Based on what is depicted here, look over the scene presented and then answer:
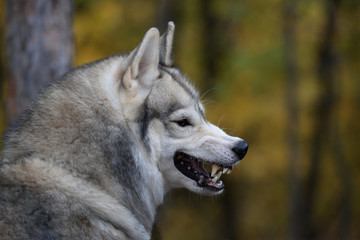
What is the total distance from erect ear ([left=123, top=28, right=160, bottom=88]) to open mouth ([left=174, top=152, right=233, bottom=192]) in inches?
29.9

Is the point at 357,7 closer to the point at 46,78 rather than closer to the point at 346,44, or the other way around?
the point at 346,44

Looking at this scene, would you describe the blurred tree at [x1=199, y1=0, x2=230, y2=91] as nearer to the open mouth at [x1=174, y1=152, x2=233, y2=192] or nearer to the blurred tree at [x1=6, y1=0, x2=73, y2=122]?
the blurred tree at [x1=6, y1=0, x2=73, y2=122]

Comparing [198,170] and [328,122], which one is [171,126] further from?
[328,122]

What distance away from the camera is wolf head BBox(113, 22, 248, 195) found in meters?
4.23

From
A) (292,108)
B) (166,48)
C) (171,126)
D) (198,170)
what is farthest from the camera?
(292,108)

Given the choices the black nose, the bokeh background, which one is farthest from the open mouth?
the bokeh background

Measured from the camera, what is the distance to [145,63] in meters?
4.26

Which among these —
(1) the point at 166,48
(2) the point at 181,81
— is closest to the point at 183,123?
(2) the point at 181,81

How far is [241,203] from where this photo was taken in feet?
57.4

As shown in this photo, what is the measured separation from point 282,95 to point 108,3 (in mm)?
5195

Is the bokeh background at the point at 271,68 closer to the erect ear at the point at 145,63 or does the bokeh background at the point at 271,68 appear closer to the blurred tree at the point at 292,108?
the blurred tree at the point at 292,108

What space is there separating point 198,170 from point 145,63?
3.62 ft

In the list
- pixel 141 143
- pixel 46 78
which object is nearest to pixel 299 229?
pixel 46 78

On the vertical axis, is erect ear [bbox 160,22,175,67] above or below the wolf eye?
above
